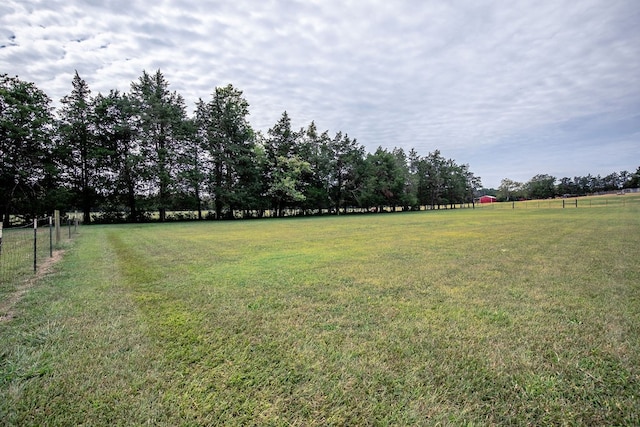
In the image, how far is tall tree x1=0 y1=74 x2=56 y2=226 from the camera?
21.6 metres

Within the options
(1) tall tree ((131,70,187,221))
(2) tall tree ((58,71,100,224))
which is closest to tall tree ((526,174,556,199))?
(1) tall tree ((131,70,187,221))

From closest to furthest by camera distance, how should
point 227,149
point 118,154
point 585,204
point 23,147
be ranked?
point 23,147, point 118,154, point 227,149, point 585,204

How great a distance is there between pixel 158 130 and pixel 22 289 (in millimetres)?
28945

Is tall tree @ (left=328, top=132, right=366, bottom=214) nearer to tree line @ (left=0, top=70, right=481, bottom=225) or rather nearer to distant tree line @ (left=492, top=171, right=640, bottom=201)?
tree line @ (left=0, top=70, right=481, bottom=225)

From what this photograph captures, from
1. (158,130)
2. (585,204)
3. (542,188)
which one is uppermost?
(158,130)

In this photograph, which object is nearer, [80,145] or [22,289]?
[22,289]

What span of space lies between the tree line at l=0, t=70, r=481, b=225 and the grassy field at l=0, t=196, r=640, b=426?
2583 cm

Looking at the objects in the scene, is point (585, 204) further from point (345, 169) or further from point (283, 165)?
point (283, 165)

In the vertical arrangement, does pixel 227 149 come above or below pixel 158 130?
below

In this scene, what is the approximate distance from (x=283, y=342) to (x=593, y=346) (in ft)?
10.1

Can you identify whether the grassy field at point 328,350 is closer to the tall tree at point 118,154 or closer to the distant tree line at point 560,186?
the tall tree at point 118,154

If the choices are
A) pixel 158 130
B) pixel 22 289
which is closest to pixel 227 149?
pixel 158 130

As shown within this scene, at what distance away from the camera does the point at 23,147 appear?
73.9 ft

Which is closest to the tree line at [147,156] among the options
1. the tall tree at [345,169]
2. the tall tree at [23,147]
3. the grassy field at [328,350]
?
the tall tree at [23,147]
